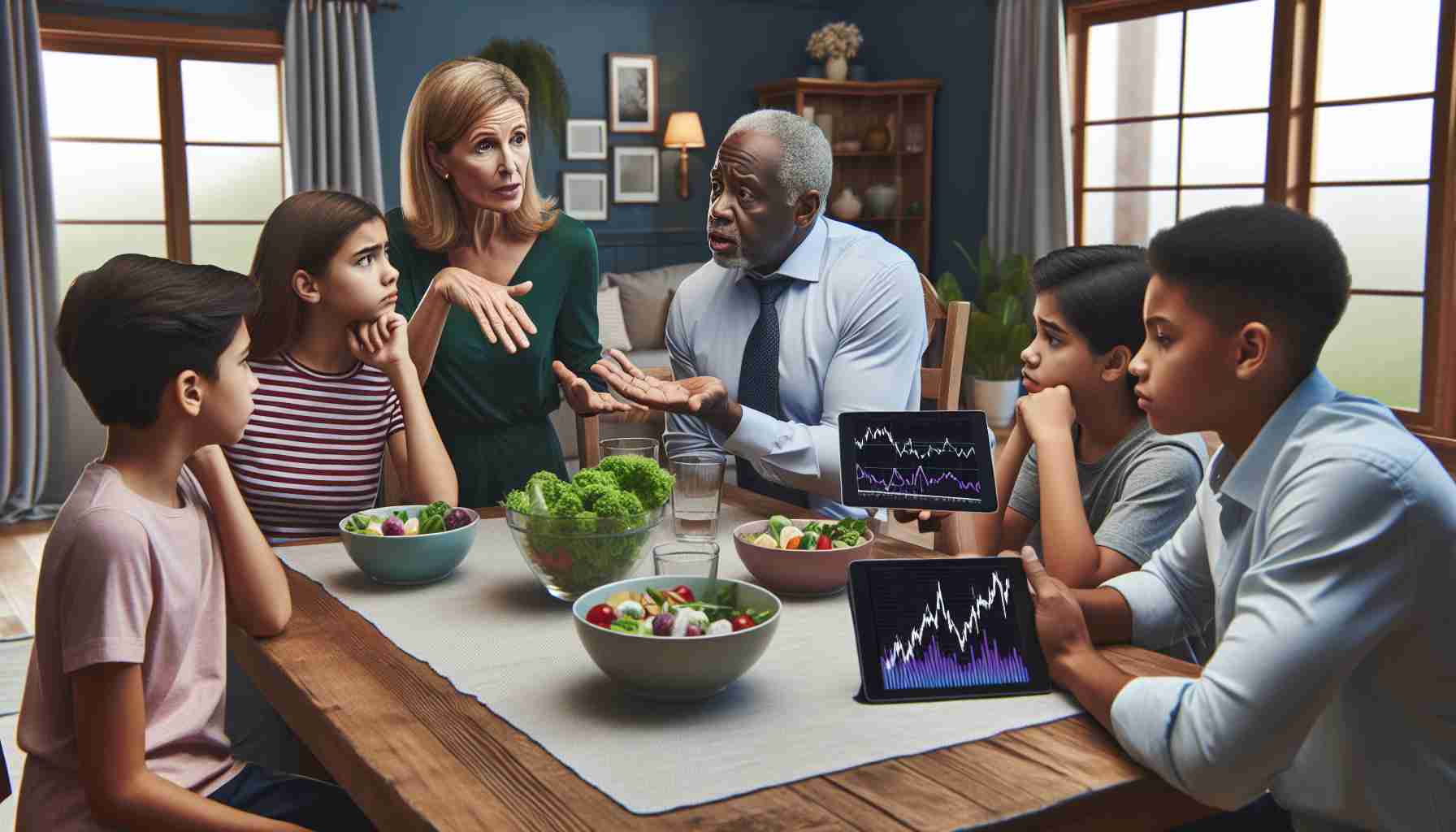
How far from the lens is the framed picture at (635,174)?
288 inches

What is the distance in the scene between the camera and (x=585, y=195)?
23.8 ft

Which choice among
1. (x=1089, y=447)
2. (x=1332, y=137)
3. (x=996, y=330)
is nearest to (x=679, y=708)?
(x=1089, y=447)

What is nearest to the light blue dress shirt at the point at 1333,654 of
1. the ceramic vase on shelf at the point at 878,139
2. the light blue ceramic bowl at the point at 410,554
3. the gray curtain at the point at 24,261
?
Result: the light blue ceramic bowl at the point at 410,554

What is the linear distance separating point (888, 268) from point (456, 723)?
1.43 metres

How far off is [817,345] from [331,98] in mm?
4603

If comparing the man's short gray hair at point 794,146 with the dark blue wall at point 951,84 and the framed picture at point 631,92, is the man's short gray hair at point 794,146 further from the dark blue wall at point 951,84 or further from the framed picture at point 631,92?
the framed picture at point 631,92

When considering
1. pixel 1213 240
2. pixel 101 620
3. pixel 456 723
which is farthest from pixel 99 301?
pixel 1213 240

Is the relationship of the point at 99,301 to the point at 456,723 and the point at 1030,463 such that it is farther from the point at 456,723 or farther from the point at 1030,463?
the point at 1030,463

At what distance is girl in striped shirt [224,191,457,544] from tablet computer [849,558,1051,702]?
0.89 m

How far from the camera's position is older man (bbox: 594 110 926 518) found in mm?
2123

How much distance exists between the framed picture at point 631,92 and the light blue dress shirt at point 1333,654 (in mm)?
6545

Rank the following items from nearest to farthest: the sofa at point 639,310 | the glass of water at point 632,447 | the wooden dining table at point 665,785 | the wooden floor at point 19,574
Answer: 1. the wooden dining table at point 665,785
2. the glass of water at point 632,447
3. the wooden floor at point 19,574
4. the sofa at point 639,310

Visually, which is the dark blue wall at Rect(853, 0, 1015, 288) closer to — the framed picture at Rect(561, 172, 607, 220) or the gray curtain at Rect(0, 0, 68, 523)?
the framed picture at Rect(561, 172, 607, 220)

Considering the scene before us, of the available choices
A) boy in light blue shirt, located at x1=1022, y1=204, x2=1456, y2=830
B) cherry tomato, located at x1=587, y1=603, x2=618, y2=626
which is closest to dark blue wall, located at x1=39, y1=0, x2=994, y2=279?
cherry tomato, located at x1=587, y1=603, x2=618, y2=626
